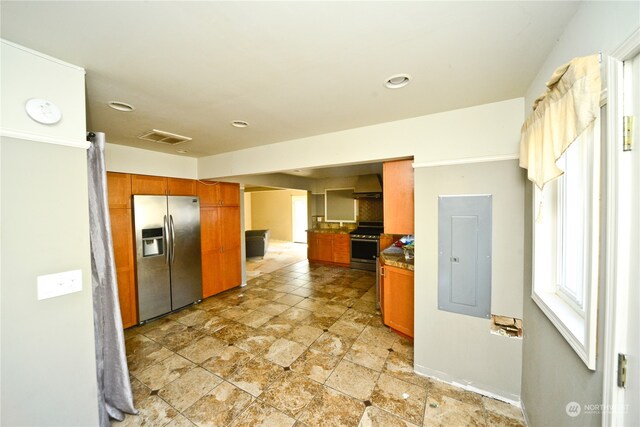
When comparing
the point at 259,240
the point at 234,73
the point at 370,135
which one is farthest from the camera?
the point at 259,240

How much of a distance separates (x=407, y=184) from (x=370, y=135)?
25.5 inches

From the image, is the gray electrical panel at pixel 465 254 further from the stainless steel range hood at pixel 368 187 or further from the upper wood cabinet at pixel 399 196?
the stainless steel range hood at pixel 368 187

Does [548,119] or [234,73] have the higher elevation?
[234,73]

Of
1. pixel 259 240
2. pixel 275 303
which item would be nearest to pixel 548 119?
pixel 275 303

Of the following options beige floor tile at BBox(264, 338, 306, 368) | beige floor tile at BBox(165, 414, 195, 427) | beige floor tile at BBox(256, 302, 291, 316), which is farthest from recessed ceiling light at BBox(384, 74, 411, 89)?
beige floor tile at BBox(256, 302, 291, 316)

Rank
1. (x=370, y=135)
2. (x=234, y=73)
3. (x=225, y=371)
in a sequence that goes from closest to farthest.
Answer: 1. (x=234, y=73)
2. (x=225, y=371)
3. (x=370, y=135)

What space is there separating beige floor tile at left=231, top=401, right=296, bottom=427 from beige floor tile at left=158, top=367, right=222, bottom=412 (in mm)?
483

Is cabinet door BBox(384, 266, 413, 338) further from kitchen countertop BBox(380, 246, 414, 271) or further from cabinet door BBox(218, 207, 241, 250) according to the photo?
cabinet door BBox(218, 207, 241, 250)

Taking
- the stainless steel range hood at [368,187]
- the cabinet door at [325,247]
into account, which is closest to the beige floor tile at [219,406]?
the cabinet door at [325,247]

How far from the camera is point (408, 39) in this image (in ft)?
4.02

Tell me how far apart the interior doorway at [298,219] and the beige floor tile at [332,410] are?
839 cm

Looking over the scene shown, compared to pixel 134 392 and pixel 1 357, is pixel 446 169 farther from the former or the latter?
pixel 134 392

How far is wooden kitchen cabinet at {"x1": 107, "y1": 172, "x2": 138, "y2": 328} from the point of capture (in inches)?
120

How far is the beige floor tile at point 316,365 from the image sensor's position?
2.28m
